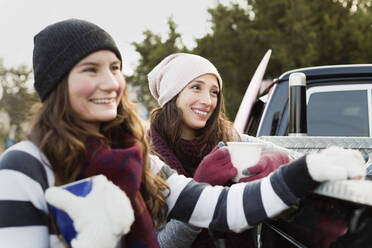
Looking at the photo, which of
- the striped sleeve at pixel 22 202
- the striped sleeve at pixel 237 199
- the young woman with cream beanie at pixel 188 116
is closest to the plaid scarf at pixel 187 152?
the young woman with cream beanie at pixel 188 116

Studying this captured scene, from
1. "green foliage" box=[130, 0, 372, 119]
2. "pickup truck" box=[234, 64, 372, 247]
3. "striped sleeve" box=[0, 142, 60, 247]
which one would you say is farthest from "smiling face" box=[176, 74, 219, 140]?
"green foliage" box=[130, 0, 372, 119]

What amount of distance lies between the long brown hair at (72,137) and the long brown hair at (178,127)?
0.79 metres

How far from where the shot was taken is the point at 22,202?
127 centimetres

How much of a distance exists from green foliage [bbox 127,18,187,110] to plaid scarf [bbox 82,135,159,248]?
1512cm

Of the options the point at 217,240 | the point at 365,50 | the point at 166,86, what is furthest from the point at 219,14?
the point at 217,240

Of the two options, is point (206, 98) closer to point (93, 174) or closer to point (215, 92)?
point (215, 92)

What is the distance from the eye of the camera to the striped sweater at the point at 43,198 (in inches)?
48.7

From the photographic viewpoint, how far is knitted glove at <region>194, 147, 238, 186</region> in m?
1.60

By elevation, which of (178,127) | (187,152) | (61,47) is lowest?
(187,152)

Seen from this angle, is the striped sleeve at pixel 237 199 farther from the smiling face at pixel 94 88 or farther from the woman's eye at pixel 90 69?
the woman's eye at pixel 90 69

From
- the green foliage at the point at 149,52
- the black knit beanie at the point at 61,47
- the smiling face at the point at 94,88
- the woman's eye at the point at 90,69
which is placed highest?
the black knit beanie at the point at 61,47

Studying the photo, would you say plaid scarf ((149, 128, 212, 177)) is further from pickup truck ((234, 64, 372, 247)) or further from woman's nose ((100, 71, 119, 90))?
woman's nose ((100, 71, 119, 90))

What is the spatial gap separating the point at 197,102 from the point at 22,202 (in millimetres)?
1435

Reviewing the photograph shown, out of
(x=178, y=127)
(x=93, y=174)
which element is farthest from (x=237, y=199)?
(x=178, y=127)
